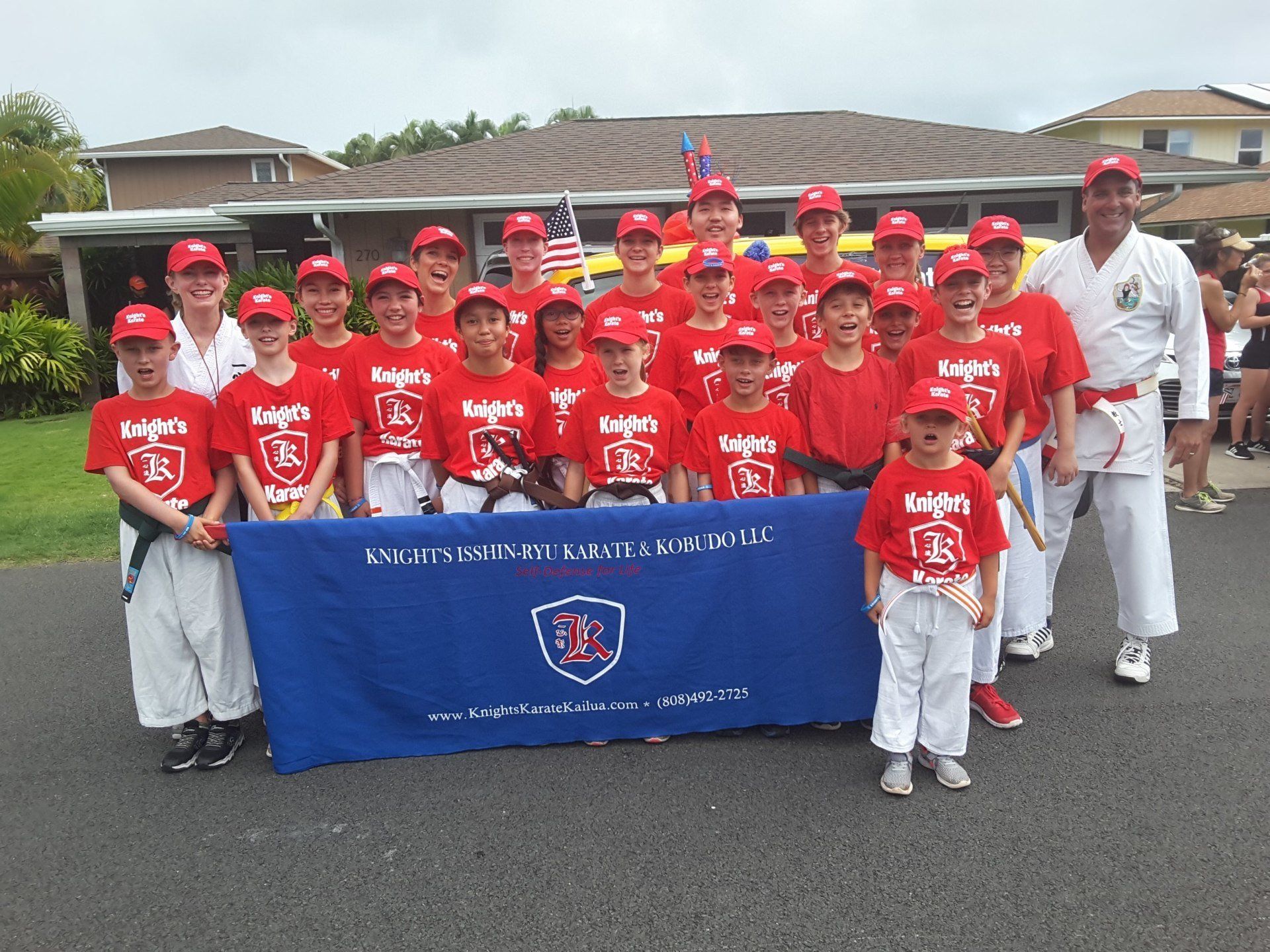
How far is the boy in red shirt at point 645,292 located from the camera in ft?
14.3

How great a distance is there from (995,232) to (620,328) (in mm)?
1695

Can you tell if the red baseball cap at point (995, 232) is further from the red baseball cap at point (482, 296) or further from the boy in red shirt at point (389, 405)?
the boy in red shirt at point (389, 405)

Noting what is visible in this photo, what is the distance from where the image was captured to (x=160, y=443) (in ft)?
11.4

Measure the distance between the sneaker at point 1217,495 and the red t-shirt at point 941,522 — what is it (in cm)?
519

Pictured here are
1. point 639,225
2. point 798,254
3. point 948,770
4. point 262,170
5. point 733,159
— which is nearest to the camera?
point 948,770

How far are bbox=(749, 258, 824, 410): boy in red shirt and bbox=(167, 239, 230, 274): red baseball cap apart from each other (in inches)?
90.4

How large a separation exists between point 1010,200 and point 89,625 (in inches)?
549

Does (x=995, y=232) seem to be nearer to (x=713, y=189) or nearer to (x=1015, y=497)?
(x=1015, y=497)

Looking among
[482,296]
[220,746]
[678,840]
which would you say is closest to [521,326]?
[482,296]

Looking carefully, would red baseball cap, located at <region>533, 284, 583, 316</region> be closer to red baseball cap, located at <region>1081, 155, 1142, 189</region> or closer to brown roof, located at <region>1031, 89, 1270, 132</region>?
red baseball cap, located at <region>1081, 155, 1142, 189</region>

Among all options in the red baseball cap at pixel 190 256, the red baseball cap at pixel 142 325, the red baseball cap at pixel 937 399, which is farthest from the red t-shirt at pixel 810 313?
the red baseball cap at pixel 142 325

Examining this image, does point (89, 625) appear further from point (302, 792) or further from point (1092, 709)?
point (1092, 709)

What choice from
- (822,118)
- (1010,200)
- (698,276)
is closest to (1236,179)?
(1010,200)

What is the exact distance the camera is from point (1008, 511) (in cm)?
369
